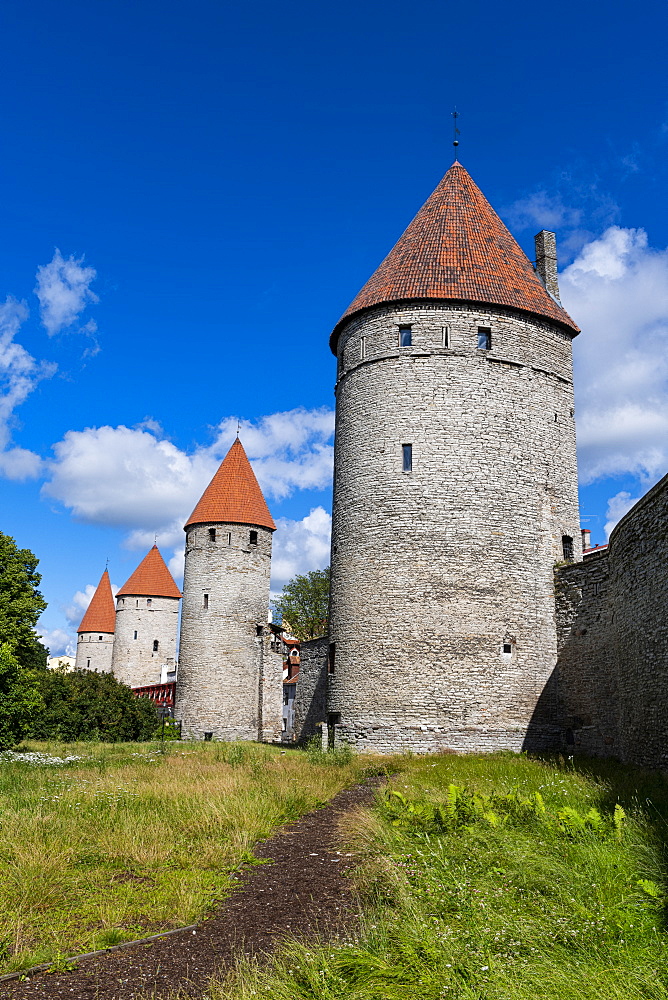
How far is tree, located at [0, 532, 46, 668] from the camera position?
2003 centimetres

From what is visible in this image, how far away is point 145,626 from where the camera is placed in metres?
48.5

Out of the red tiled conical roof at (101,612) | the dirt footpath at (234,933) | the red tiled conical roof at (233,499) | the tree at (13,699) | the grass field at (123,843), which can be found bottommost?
the dirt footpath at (234,933)

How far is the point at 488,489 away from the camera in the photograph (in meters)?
17.6

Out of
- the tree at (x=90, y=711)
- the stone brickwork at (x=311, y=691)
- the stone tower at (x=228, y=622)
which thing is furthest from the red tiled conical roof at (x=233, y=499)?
the stone brickwork at (x=311, y=691)

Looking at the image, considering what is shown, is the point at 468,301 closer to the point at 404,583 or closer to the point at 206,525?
the point at 404,583

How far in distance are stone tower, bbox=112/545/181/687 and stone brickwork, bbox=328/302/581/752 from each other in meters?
32.2

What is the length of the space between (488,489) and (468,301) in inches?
193

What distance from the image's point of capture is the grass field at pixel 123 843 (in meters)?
5.52

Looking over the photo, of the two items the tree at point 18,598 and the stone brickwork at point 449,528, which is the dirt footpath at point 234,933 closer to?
the stone brickwork at point 449,528

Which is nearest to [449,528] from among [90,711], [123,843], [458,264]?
[458,264]

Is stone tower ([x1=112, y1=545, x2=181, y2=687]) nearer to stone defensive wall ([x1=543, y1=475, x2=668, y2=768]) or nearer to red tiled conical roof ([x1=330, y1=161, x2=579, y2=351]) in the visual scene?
red tiled conical roof ([x1=330, y1=161, x2=579, y2=351])

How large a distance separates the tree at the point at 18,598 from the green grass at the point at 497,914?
1519 centimetres

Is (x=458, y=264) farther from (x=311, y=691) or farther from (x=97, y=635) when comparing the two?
(x=97, y=635)

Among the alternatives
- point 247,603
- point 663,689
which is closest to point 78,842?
point 663,689
